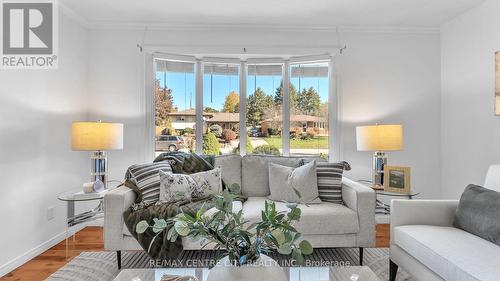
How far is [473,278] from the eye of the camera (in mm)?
1421

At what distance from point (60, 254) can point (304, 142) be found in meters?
2.83

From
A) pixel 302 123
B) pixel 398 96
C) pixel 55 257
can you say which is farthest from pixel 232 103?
pixel 55 257

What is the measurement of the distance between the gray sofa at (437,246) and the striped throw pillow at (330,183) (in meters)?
0.63

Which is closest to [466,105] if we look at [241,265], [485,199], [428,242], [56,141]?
[485,199]

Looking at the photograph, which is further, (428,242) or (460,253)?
(428,242)

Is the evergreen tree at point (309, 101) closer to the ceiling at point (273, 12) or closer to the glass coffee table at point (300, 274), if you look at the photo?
the ceiling at point (273, 12)

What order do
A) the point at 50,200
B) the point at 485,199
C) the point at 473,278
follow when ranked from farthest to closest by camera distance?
the point at 50,200 < the point at 485,199 < the point at 473,278

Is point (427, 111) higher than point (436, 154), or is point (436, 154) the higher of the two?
point (427, 111)

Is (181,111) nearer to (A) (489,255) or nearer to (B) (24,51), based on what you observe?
(B) (24,51)

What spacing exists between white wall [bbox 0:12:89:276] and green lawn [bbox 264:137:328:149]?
225 cm

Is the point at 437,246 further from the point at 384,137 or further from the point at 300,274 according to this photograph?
the point at 384,137

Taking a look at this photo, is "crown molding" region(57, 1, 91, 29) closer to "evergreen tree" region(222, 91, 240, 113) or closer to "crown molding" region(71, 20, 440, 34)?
"crown molding" region(71, 20, 440, 34)

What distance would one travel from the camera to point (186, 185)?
8.62 feet

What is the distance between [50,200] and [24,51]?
1404mm
